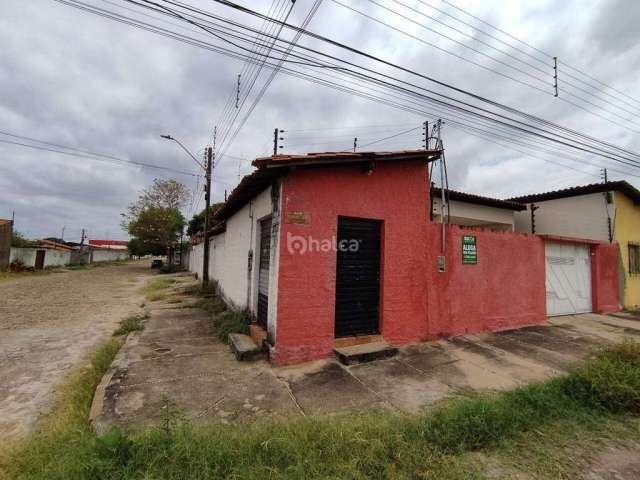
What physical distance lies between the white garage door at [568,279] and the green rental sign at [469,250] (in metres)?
3.30

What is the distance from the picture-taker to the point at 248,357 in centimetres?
468

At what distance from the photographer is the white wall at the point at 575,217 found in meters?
10.2

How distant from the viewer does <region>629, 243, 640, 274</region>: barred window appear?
Answer: 10516mm

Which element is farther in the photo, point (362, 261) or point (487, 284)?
point (487, 284)

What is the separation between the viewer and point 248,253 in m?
6.63

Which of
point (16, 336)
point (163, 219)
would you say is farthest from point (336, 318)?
point (163, 219)

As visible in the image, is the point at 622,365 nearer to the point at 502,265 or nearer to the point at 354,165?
the point at 502,265

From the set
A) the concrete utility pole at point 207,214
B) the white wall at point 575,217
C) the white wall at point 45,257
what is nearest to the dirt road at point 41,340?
the concrete utility pole at point 207,214

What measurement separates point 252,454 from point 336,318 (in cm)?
275

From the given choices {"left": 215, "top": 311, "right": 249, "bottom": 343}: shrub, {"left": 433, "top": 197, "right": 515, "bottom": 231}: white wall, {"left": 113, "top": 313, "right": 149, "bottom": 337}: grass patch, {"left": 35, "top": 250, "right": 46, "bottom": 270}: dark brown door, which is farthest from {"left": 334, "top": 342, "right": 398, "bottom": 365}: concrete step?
{"left": 35, "top": 250, "right": 46, "bottom": 270}: dark brown door

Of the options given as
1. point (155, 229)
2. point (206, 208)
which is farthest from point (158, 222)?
point (206, 208)

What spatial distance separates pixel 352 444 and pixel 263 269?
393 cm

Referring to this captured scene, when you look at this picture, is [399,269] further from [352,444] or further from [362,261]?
[352,444]

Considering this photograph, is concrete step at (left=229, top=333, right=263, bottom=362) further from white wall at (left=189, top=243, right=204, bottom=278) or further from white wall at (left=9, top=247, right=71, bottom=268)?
white wall at (left=9, top=247, right=71, bottom=268)
